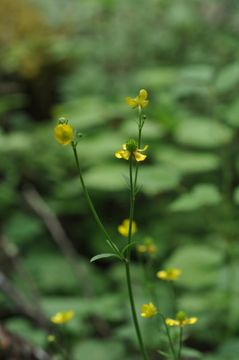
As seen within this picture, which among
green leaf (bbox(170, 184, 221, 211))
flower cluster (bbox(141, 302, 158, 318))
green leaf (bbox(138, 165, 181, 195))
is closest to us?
flower cluster (bbox(141, 302, 158, 318))

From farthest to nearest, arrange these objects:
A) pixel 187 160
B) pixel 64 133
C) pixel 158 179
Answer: pixel 187 160 → pixel 158 179 → pixel 64 133

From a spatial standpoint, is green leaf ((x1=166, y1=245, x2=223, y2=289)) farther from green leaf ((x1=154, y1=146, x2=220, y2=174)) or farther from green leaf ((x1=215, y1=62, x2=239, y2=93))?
green leaf ((x1=215, y1=62, x2=239, y2=93))

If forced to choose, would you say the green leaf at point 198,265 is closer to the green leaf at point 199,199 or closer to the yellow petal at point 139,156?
the green leaf at point 199,199

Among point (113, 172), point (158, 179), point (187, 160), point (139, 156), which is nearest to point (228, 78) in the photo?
point (158, 179)

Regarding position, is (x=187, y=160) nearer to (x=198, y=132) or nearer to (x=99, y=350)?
(x=198, y=132)

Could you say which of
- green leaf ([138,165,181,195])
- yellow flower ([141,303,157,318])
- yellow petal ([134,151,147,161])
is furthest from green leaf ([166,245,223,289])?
yellow petal ([134,151,147,161])

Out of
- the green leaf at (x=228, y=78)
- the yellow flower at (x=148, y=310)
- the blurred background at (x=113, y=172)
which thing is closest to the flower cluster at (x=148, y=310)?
the yellow flower at (x=148, y=310)

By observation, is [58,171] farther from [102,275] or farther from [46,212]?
[102,275]

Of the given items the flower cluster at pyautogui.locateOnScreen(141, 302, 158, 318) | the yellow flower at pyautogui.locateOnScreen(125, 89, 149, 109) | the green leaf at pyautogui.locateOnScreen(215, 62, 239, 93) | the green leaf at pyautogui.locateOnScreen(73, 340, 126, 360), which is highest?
the green leaf at pyautogui.locateOnScreen(215, 62, 239, 93)
